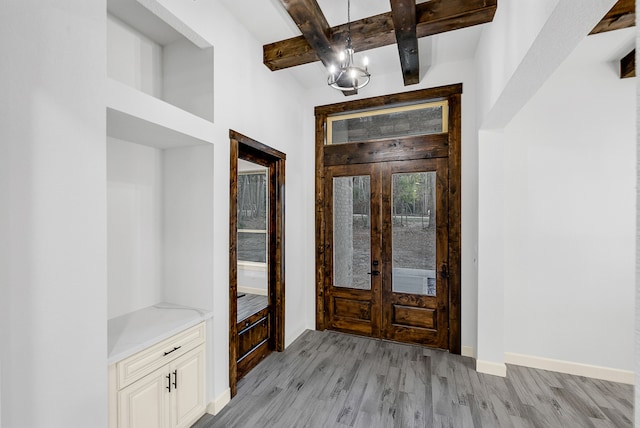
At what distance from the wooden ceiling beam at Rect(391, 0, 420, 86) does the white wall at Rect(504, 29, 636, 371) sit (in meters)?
1.22

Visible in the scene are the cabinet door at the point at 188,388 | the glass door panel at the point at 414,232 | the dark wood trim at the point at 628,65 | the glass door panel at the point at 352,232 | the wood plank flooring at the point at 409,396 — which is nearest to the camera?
the cabinet door at the point at 188,388

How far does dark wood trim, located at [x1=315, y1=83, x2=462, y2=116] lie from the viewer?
3172 mm

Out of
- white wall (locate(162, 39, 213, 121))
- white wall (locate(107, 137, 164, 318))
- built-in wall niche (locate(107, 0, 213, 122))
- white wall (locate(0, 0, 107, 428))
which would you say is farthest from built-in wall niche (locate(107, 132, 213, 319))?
white wall (locate(0, 0, 107, 428))

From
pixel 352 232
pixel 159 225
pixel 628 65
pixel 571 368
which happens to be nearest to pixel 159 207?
pixel 159 225

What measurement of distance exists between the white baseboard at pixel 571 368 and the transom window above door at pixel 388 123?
2.56m

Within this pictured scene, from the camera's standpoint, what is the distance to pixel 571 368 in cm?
275

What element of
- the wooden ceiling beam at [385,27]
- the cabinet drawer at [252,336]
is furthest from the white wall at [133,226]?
the wooden ceiling beam at [385,27]

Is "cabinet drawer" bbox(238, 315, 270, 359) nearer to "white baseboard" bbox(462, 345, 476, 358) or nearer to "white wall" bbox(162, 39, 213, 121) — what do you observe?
"white wall" bbox(162, 39, 213, 121)

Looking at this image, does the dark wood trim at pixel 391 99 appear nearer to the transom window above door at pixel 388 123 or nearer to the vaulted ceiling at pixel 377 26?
the transom window above door at pixel 388 123

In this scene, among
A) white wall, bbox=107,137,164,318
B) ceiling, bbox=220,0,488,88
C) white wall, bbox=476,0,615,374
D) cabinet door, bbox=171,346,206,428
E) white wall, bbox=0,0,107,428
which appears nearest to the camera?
white wall, bbox=0,0,107,428

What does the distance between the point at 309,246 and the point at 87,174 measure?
2.70 meters

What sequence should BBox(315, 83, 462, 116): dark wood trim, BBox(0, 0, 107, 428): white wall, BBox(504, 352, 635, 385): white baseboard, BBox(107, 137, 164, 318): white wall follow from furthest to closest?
BBox(315, 83, 462, 116): dark wood trim < BBox(504, 352, 635, 385): white baseboard < BBox(107, 137, 164, 318): white wall < BBox(0, 0, 107, 428): white wall

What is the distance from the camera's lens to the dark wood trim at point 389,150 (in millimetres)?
3238

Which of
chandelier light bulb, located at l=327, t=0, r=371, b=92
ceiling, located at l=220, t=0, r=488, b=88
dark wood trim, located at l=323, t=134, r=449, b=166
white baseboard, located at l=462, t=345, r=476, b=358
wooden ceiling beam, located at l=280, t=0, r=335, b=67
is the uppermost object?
ceiling, located at l=220, t=0, r=488, b=88
